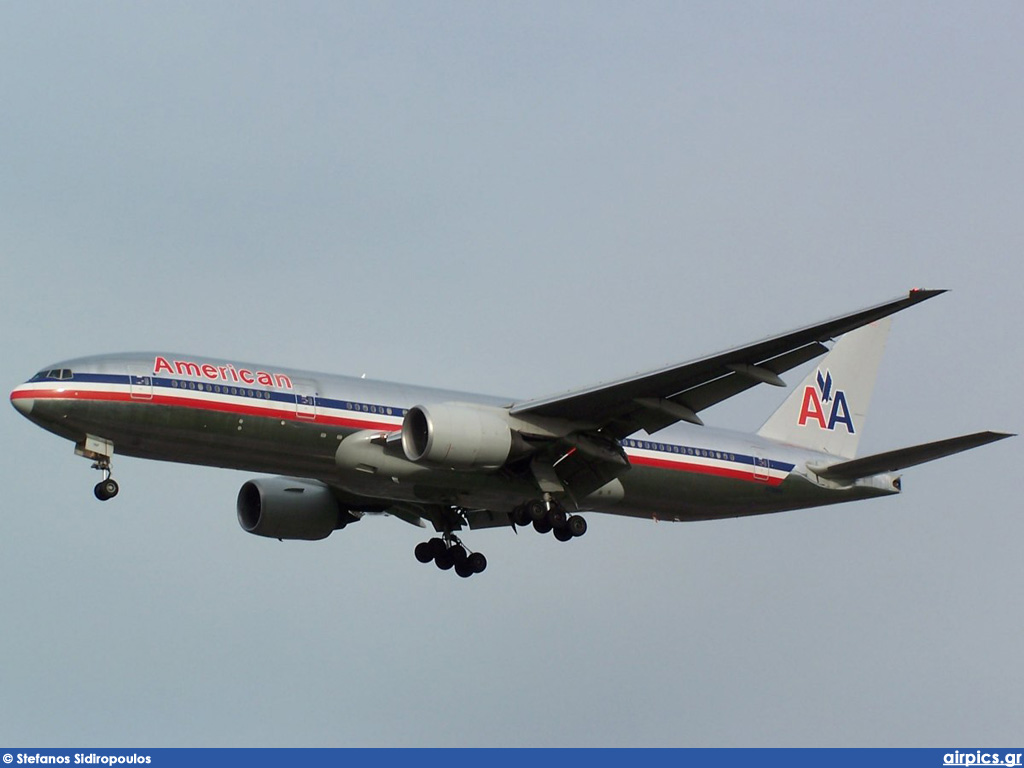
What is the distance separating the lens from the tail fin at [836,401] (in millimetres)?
45438

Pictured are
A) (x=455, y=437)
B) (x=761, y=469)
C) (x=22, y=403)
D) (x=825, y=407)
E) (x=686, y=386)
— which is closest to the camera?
(x=22, y=403)

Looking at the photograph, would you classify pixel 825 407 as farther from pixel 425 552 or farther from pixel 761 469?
pixel 425 552

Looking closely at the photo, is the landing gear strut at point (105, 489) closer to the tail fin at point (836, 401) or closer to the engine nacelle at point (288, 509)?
the engine nacelle at point (288, 509)

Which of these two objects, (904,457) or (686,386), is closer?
(686,386)

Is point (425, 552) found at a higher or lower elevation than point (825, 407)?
lower

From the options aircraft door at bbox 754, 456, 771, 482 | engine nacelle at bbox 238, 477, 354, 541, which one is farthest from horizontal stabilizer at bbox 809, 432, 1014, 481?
engine nacelle at bbox 238, 477, 354, 541

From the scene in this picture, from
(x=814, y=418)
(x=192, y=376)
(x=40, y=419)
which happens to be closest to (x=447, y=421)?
(x=192, y=376)

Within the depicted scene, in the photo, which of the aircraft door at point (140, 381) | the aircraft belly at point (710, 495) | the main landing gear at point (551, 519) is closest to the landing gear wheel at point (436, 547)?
the main landing gear at point (551, 519)

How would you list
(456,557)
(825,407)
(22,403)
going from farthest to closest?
1. (825,407)
2. (456,557)
3. (22,403)

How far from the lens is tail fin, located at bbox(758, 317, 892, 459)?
4544 centimetres

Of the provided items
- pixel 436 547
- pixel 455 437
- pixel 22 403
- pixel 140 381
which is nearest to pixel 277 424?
pixel 140 381

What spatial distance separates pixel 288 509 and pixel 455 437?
8071 millimetres

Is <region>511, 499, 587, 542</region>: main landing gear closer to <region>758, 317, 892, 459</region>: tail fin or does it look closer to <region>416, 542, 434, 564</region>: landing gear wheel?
<region>416, 542, 434, 564</region>: landing gear wheel

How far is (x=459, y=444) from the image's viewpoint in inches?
1441
